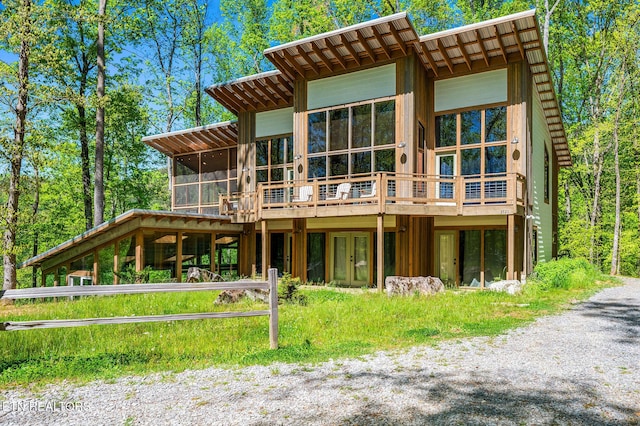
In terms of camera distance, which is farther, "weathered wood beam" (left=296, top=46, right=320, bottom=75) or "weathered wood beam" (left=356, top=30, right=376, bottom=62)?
"weathered wood beam" (left=296, top=46, right=320, bottom=75)

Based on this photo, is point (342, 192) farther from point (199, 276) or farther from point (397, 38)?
point (199, 276)

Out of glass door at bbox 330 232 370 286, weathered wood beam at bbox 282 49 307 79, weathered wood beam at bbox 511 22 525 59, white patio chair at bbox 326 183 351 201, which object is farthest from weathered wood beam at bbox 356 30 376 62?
glass door at bbox 330 232 370 286

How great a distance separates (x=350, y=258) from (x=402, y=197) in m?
3.32

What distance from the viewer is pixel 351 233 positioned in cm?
1373

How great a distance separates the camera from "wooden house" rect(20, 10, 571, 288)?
11602mm

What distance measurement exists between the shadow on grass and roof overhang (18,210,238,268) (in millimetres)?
9834

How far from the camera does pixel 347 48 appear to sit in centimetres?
1241

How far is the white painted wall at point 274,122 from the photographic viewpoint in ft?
51.6

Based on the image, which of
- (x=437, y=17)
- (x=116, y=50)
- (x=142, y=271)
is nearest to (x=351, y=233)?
(x=142, y=271)

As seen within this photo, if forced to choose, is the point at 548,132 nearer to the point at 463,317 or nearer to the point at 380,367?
the point at 463,317

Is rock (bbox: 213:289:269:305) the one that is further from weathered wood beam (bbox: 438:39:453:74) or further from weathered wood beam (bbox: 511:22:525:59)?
weathered wood beam (bbox: 511:22:525:59)

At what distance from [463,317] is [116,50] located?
824 inches

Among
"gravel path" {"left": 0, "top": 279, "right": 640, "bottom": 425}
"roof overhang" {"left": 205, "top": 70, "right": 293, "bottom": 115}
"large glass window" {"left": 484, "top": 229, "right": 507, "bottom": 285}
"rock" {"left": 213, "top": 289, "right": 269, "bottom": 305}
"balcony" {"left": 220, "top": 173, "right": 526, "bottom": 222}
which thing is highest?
"roof overhang" {"left": 205, "top": 70, "right": 293, "bottom": 115}

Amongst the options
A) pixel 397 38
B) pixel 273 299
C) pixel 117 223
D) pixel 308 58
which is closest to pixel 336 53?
pixel 308 58
